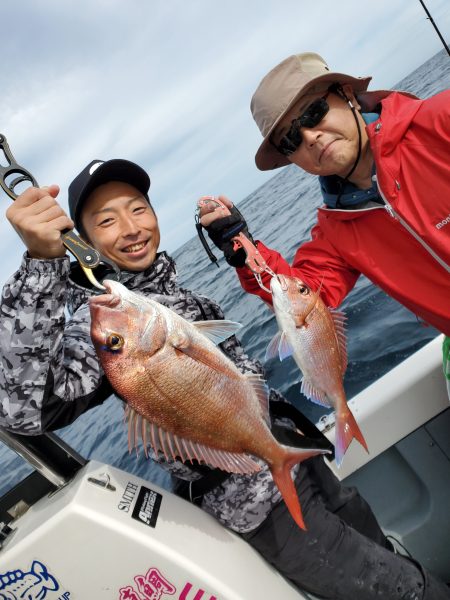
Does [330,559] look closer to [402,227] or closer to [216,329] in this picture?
[216,329]

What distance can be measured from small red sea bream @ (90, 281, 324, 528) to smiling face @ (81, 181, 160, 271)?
55cm

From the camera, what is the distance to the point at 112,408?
10.5 meters

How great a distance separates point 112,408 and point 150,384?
9.46 metres

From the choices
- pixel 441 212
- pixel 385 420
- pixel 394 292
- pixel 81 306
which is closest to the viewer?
pixel 81 306

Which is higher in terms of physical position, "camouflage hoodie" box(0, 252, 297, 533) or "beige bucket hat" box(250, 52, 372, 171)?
"beige bucket hat" box(250, 52, 372, 171)

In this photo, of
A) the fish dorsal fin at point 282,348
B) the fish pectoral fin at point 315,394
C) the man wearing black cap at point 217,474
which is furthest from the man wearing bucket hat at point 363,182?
the fish pectoral fin at point 315,394

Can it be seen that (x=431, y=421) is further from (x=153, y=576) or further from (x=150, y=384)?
(x=150, y=384)

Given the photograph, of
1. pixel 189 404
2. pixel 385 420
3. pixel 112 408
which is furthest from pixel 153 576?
pixel 112 408

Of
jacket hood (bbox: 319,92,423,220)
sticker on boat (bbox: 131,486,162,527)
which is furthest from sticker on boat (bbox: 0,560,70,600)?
jacket hood (bbox: 319,92,423,220)

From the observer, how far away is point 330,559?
2277mm

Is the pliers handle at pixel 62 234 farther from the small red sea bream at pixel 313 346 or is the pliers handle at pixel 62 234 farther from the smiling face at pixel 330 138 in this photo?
the smiling face at pixel 330 138

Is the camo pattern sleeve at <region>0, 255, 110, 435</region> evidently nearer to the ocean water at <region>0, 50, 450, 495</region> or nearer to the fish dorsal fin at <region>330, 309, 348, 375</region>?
the fish dorsal fin at <region>330, 309, 348, 375</region>

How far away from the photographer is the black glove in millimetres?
2621

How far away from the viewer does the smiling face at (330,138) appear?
2787 millimetres
